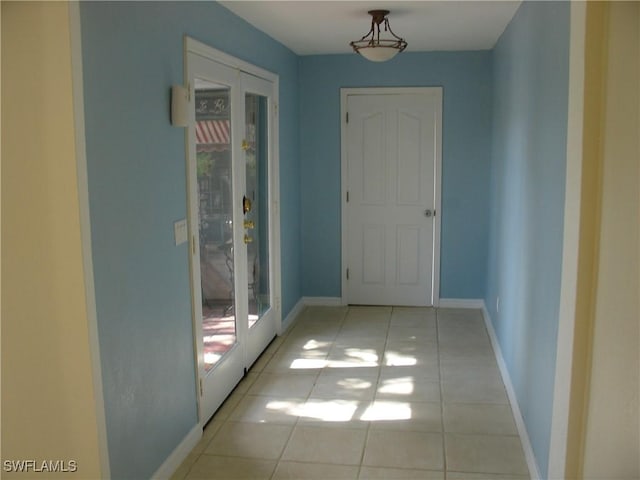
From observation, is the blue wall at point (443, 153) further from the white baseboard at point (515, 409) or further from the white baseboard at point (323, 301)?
the white baseboard at point (515, 409)

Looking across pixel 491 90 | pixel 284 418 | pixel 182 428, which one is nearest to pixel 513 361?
pixel 284 418

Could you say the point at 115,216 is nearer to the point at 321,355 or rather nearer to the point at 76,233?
the point at 76,233

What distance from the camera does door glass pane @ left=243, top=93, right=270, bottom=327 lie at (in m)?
4.16

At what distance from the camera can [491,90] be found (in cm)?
536

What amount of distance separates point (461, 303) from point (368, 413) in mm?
2490

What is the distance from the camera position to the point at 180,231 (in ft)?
9.53

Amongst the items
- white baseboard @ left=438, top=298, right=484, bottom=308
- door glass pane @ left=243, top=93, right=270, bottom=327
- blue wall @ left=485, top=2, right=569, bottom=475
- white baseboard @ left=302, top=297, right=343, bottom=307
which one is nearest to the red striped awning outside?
door glass pane @ left=243, top=93, right=270, bottom=327

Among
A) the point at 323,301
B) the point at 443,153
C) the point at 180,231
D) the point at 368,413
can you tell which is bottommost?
the point at 368,413

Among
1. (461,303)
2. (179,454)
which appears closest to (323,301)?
(461,303)

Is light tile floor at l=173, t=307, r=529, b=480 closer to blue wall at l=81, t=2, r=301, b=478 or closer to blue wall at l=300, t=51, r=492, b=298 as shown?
blue wall at l=81, t=2, r=301, b=478

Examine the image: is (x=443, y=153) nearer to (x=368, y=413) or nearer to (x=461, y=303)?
(x=461, y=303)

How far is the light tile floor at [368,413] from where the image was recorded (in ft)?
9.50

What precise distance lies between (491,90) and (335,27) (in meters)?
1.76

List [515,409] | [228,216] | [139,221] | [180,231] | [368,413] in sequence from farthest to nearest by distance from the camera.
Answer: [228,216], [368,413], [515,409], [180,231], [139,221]
